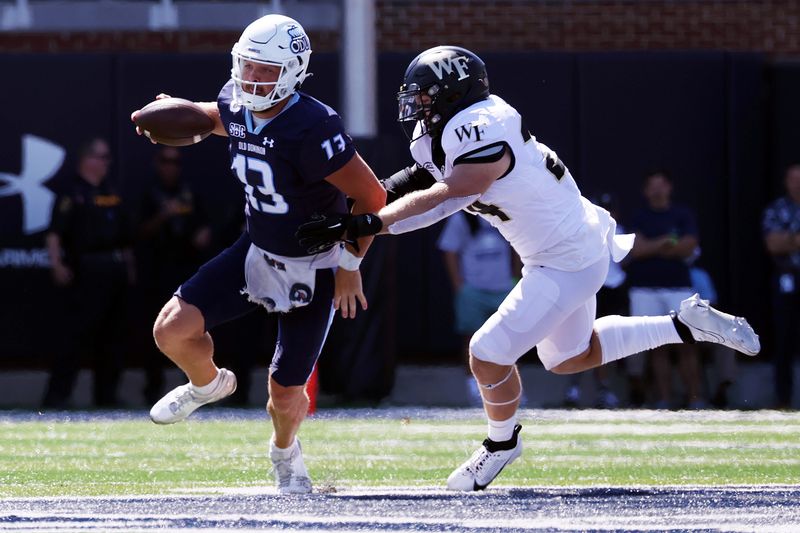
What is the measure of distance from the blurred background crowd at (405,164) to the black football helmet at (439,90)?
5251mm

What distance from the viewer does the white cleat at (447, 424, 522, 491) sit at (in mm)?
6277

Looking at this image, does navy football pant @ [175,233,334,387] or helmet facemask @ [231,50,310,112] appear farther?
navy football pant @ [175,233,334,387]

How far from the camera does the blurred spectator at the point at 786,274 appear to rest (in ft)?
37.4

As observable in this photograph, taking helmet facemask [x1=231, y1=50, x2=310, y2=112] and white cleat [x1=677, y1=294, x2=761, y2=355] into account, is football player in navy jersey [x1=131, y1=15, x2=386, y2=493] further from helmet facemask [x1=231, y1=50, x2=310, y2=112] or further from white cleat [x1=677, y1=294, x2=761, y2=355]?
white cleat [x1=677, y1=294, x2=761, y2=355]

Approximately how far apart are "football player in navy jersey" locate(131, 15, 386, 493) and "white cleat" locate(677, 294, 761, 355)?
4.46ft

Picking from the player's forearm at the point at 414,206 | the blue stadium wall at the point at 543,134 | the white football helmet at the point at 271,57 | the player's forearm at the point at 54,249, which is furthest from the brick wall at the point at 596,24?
the player's forearm at the point at 414,206

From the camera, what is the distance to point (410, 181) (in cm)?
645

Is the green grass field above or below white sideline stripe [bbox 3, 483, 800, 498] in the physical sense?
below

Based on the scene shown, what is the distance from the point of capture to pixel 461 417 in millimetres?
10352

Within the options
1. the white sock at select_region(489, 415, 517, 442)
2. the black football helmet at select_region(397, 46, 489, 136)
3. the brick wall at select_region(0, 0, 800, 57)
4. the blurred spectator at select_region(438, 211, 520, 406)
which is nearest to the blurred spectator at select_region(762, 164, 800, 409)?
the blurred spectator at select_region(438, 211, 520, 406)

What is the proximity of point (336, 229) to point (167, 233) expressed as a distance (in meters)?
5.96

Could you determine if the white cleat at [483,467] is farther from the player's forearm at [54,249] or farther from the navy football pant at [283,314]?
the player's forearm at [54,249]

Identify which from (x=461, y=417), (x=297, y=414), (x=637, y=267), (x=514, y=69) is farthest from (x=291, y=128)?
(x=514, y=69)

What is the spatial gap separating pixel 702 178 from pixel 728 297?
1022mm
